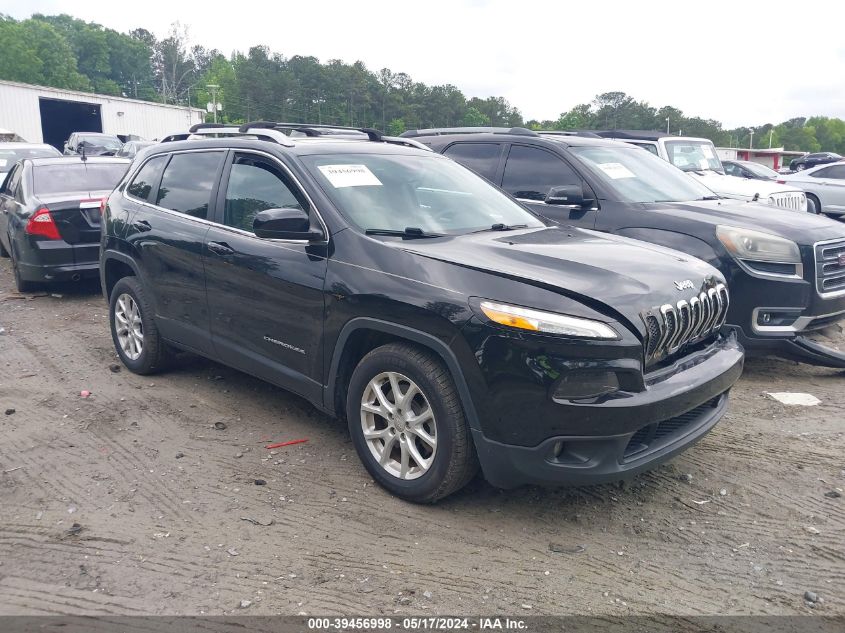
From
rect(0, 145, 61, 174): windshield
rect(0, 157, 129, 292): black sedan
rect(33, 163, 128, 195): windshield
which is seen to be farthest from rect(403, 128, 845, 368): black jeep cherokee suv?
rect(0, 145, 61, 174): windshield

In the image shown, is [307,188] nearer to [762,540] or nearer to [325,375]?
[325,375]

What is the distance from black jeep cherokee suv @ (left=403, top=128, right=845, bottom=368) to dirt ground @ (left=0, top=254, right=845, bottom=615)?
0.84 metres

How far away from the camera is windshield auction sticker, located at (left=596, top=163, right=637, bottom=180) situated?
6.55 metres

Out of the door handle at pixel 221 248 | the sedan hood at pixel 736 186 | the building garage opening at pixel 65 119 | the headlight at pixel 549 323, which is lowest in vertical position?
the headlight at pixel 549 323

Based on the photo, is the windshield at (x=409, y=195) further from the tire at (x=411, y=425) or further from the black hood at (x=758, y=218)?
the black hood at (x=758, y=218)

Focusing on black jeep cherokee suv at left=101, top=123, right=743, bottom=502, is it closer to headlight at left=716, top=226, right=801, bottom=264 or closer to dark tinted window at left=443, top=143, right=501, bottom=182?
headlight at left=716, top=226, right=801, bottom=264

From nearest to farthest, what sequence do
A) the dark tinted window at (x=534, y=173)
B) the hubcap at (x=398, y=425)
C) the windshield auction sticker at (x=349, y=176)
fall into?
the hubcap at (x=398, y=425) → the windshield auction sticker at (x=349, y=176) → the dark tinted window at (x=534, y=173)

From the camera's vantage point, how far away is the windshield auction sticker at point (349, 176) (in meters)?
4.26

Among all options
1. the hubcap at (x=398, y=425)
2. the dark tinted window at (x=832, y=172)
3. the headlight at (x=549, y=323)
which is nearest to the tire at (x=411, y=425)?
the hubcap at (x=398, y=425)

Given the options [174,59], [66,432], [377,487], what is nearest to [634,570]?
[377,487]

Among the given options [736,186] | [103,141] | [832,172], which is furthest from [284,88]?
[736,186]

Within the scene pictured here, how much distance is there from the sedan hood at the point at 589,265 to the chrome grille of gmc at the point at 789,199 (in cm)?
650

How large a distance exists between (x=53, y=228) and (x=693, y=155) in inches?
340

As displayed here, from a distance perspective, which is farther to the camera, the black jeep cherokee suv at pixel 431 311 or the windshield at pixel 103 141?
the windshield at pixel 103 141
